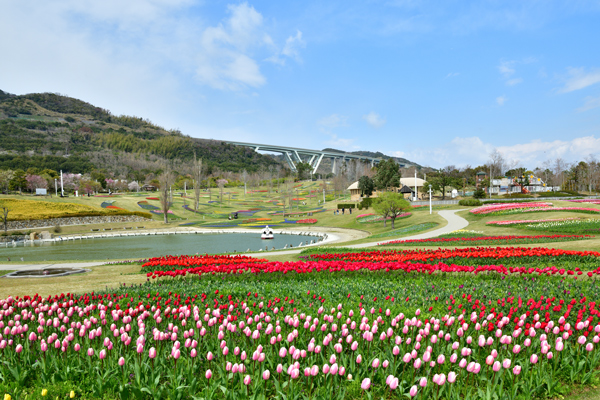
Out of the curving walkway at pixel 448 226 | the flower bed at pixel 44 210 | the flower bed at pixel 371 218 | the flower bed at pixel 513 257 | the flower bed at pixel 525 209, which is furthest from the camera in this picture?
the flower bed at pixel 44 210

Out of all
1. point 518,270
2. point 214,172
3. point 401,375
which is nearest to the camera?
point 401,375

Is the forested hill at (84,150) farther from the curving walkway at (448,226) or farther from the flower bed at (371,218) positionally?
the curving walkway at (448,226)

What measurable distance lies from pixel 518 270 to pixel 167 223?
57.8 m

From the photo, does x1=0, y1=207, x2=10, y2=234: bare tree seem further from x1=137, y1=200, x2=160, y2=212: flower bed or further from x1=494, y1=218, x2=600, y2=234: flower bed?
x1=494, y1=218, x2=600, y2=234: flower bed

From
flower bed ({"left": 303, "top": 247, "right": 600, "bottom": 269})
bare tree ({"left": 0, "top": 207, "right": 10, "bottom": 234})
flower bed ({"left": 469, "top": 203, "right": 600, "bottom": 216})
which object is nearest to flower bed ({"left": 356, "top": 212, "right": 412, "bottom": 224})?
flower bed ({"left": 469, "top": 203, "right": 600, "bottom": 216})

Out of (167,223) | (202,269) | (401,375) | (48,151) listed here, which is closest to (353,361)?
(401,375)

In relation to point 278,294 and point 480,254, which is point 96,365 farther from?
point 480,254

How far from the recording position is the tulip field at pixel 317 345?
4.19 meters

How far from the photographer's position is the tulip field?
4191 mm

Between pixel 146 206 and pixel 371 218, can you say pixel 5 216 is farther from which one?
pixel 371 218

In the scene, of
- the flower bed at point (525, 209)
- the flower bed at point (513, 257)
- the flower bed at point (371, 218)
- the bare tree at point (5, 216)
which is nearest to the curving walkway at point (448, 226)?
the flower bed at point (525, 209)

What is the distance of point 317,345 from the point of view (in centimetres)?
493

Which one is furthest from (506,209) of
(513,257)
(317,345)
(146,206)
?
(146,206)

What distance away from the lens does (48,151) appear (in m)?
145
